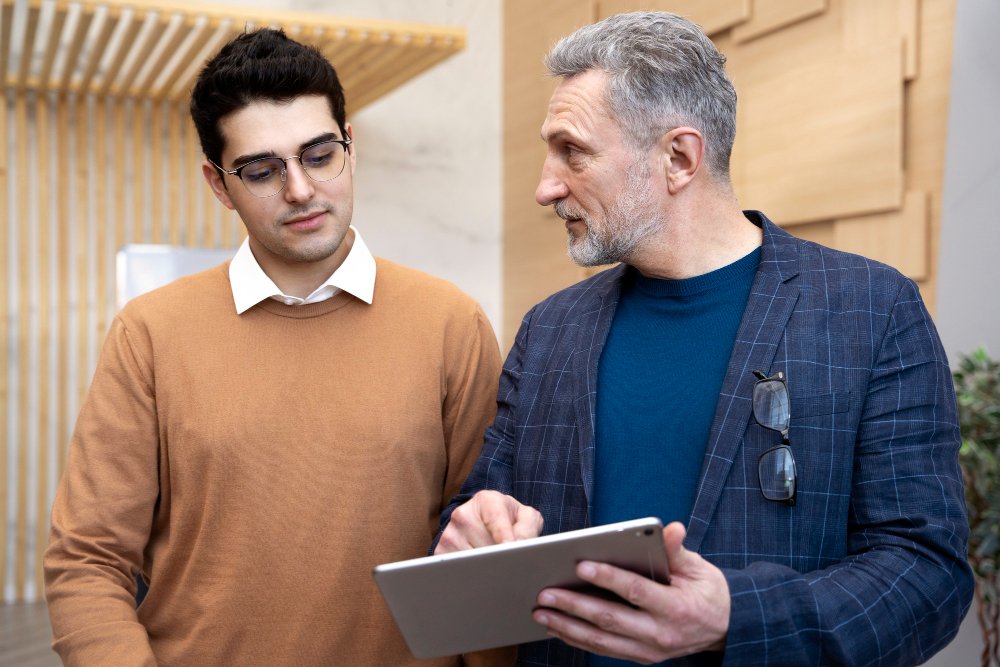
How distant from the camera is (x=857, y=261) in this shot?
1.92 metres

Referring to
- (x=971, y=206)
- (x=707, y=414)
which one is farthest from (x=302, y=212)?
(x=971, y=206)

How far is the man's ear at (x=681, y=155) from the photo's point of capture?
2.01 meters

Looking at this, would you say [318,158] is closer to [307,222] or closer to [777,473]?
[307,222]

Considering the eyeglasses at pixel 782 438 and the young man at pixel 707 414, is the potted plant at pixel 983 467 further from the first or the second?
the eyeglasses at pixel 782 438

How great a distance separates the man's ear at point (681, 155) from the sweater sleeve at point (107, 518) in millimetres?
1136

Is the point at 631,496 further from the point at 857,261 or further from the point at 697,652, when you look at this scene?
the point at 857,261

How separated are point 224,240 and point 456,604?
6.19 meters

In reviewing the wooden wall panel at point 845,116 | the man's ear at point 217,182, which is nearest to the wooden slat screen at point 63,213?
the wooden wall panel at point 845,116

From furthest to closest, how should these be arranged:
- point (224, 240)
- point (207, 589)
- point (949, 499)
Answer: point (224, 240) < point (207, 589) < point (949, 499)

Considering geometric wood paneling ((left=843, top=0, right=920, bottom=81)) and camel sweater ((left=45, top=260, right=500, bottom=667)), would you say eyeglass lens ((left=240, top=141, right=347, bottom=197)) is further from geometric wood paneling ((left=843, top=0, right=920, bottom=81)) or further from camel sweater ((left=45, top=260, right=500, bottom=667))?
geometric wood paneling ((left=843, top=0, right=920, bottom=81))

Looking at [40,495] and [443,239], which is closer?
[40,495]

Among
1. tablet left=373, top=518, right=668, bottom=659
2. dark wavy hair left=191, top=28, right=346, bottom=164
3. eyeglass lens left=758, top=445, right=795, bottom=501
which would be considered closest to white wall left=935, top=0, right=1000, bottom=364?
eyeglass lens left=758, top=445, right=795, bottom=501

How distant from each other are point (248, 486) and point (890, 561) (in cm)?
121

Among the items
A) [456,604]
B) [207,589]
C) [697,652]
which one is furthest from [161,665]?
[697,652]
